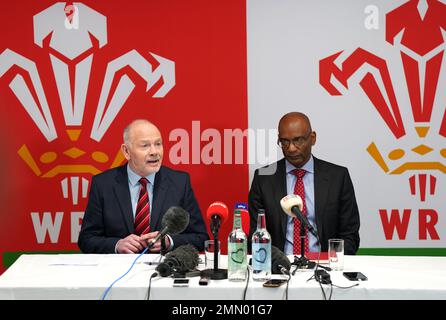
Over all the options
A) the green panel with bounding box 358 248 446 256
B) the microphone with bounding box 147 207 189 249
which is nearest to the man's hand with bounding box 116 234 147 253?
the microphone with bounding box 147 207 189 249

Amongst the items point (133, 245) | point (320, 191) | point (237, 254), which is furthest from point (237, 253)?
point (320, 191)

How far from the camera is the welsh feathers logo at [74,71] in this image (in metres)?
4.62

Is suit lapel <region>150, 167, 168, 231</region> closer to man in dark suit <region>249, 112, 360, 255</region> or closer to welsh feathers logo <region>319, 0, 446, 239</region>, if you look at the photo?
man in dark suit <region>249, 112, 360, 255</region>

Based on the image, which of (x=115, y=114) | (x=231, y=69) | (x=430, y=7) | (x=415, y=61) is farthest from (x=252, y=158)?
(x=430, y=7)

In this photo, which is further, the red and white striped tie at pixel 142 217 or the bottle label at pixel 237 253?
the red and white striped tie at pixel 142 217

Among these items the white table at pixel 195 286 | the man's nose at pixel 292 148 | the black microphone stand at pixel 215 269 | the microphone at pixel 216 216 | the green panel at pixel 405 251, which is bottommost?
the green panel at pixel 405 251

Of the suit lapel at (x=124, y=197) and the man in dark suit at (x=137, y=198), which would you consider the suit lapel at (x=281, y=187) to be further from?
the suit lapel at (x=124, y=197)

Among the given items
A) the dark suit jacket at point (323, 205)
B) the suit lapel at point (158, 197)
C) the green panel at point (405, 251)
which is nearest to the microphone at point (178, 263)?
the suit lapel at point (158, 197)

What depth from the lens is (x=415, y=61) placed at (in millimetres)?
4656

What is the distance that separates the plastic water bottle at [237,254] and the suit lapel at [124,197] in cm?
127

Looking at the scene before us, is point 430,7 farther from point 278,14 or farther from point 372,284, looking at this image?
point 372,284

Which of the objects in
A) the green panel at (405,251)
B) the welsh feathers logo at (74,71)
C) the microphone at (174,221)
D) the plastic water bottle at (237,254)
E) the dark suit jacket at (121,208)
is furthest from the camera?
the green panel at (405,251)

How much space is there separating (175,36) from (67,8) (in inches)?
35.0

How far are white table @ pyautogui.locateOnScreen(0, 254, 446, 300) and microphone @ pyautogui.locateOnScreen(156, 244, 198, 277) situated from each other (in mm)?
43
